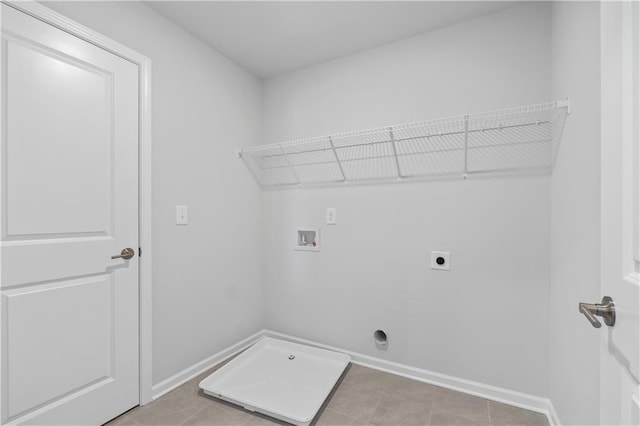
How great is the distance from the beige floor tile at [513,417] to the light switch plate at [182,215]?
2140mm

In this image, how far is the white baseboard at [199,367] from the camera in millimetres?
1737

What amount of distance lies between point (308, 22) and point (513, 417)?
2.61 meters

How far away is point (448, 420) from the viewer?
153cm

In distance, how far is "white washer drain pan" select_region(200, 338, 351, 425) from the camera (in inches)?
62.3

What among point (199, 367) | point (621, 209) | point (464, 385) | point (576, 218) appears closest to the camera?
point (621, 209)

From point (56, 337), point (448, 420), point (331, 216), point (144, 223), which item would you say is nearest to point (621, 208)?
point (448, 420)

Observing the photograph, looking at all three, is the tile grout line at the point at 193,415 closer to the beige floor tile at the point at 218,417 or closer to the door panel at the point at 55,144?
the beige floor tile at the point at 218,417

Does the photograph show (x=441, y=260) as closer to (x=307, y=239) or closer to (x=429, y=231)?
(x=429, y=231)

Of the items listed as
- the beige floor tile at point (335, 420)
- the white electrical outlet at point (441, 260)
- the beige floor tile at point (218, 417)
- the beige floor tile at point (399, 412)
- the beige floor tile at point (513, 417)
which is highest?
the white electrical outlet at point (441, 260)

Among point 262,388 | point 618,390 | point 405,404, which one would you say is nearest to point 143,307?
point 262,388

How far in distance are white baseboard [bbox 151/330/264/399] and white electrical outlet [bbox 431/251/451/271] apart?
5.29 feet

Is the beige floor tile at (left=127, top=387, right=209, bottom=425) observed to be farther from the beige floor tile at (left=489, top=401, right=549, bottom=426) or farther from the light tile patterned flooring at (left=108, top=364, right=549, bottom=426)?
the beige floor tile at (left=489, top=401, right=549, bottom=426)

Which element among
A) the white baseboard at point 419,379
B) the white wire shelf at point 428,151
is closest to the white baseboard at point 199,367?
the white baseboard at point 419,379

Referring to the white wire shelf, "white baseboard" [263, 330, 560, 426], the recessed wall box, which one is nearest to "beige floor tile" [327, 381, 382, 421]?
"white baseboard" [263, 330, 560, 426]
